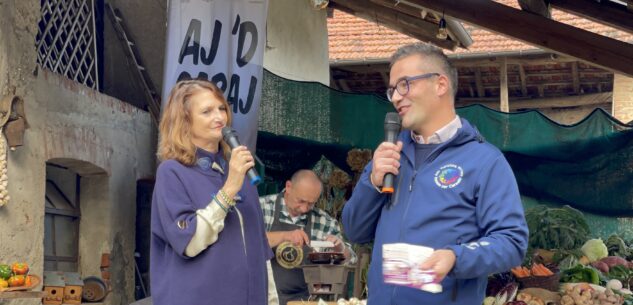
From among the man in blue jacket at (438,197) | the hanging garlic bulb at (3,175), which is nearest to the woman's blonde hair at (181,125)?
the man in blue jacket at (438,197)

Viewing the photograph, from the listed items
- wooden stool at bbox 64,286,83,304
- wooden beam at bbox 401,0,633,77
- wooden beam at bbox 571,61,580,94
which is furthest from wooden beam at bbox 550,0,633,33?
wooden beam at bbox 571,61,580,94

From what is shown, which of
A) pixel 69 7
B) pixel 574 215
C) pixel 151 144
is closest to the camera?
pixel 574 215

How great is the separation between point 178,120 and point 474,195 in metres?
1.15

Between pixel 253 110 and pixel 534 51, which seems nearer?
pixel 253 110

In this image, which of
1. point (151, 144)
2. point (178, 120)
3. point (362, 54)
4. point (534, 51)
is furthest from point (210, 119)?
point (362, 54)

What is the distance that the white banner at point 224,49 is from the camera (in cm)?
642

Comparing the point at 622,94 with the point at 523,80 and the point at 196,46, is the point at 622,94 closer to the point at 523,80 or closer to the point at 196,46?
the point at 523,80

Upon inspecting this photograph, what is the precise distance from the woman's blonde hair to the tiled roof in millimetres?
10615

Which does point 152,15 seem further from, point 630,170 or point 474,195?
point 474,195

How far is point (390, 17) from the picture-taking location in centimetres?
Result: 1132

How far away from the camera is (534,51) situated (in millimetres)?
13742

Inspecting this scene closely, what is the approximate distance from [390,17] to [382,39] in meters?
4.90

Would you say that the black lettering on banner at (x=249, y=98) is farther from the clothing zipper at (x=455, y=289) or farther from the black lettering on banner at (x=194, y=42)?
the clothing zipper at (x=455, y=289)

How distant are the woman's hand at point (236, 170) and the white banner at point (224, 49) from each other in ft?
9.48
